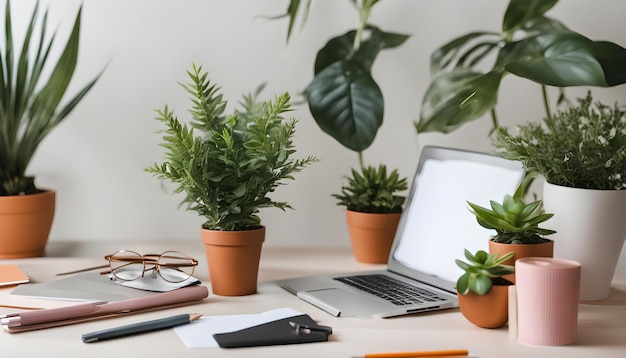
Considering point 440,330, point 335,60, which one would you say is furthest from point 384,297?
point 335,60

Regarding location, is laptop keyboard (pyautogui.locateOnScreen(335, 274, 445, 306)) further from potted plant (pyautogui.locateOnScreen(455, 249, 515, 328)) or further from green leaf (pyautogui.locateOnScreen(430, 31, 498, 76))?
green leaf (pyautogui.locateOnScreen(430, 31, 498, 76))

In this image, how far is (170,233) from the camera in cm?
173

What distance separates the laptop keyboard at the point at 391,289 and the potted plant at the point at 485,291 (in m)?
0.12

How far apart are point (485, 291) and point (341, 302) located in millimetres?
218

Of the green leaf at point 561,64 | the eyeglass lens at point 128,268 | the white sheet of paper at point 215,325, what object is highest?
the green leaf at point 561,64

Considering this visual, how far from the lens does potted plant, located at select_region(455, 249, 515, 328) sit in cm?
97

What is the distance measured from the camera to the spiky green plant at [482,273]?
3.15 ft

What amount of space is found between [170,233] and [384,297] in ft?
2.39

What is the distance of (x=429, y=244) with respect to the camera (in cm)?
127

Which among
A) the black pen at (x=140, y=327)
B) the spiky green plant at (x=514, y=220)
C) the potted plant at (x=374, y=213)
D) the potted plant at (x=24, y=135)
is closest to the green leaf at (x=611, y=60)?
the spiky green plant at (x=514, y=220)

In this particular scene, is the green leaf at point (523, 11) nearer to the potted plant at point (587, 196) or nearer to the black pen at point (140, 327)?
the potted plant at point (587, 196)

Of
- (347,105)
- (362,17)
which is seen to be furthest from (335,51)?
(347,105)

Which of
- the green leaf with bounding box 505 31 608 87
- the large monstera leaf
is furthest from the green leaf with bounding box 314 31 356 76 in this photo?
the green leaf with bounding box 505 31 608 87

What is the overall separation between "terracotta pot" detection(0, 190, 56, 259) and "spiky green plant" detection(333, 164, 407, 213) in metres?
0.53
